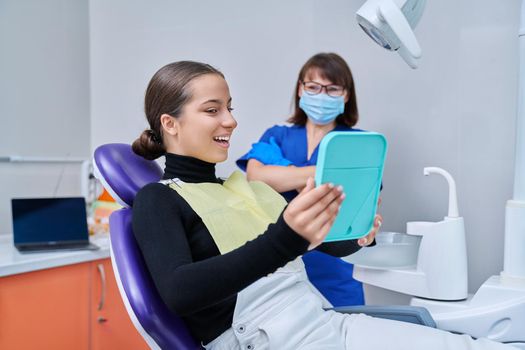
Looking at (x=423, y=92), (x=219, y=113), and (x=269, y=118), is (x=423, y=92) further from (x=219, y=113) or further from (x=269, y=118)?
(x=219, y=113)

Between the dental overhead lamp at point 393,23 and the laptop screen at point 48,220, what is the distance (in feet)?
4.41

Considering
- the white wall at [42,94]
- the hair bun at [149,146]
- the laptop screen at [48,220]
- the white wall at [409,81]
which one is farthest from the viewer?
the white wall at [42,94]

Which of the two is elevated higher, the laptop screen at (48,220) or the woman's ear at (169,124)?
the woman's ear at (169,124)

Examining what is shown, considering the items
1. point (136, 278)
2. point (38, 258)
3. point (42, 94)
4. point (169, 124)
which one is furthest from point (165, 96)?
point (42, 94)

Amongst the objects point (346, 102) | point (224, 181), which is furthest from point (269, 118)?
point (224, 181)

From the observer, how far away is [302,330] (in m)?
0.91

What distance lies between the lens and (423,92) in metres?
1.84

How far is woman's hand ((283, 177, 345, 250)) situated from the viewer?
680mm

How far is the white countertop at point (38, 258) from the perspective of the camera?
63.2 inches

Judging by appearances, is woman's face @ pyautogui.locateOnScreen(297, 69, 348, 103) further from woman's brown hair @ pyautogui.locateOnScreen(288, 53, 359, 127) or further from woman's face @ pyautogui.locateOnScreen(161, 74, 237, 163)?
woman's face @ pyautogui.locateOnScreen(161, 74, 237, 163)

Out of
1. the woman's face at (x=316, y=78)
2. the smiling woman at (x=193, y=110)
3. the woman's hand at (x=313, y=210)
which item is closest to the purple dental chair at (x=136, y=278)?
the smiling woman at (x=193, y=110)

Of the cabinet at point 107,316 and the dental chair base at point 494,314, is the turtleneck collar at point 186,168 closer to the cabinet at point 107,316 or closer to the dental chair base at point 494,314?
the dental chair base at point 494,314

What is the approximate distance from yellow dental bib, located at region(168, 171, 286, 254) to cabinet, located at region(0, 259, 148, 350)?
92 cm

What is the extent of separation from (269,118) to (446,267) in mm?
1020
